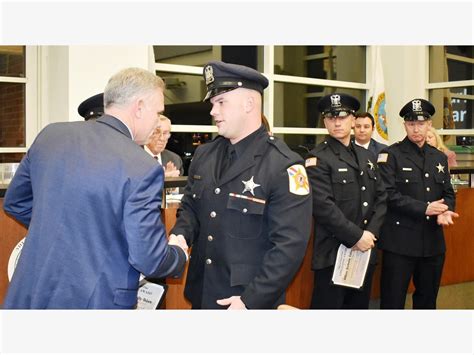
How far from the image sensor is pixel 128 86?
192 centimetres

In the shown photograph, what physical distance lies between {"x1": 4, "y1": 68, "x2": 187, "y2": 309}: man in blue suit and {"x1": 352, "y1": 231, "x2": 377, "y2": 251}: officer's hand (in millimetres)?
1902

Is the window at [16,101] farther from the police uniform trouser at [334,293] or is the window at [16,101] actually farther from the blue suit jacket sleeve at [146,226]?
the blue suit jacket sleeve at [146,226]

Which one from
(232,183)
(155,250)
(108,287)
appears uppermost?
(232,183)

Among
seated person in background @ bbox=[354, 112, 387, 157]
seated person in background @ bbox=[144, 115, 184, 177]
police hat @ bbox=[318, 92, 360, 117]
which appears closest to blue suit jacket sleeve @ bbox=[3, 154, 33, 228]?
police hat @ bbox=[318, 92, 360, 117]

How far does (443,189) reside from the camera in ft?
13.7

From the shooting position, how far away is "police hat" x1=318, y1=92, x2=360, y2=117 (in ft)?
12.0

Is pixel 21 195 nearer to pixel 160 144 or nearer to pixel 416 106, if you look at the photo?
pixel 160 144

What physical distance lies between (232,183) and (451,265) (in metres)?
3.28

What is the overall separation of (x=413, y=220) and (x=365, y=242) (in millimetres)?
650

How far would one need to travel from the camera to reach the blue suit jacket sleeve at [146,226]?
5.72 feet

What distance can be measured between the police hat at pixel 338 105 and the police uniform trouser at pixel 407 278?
3.41 ft

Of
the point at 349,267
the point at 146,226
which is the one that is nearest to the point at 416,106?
the point at 349,267
